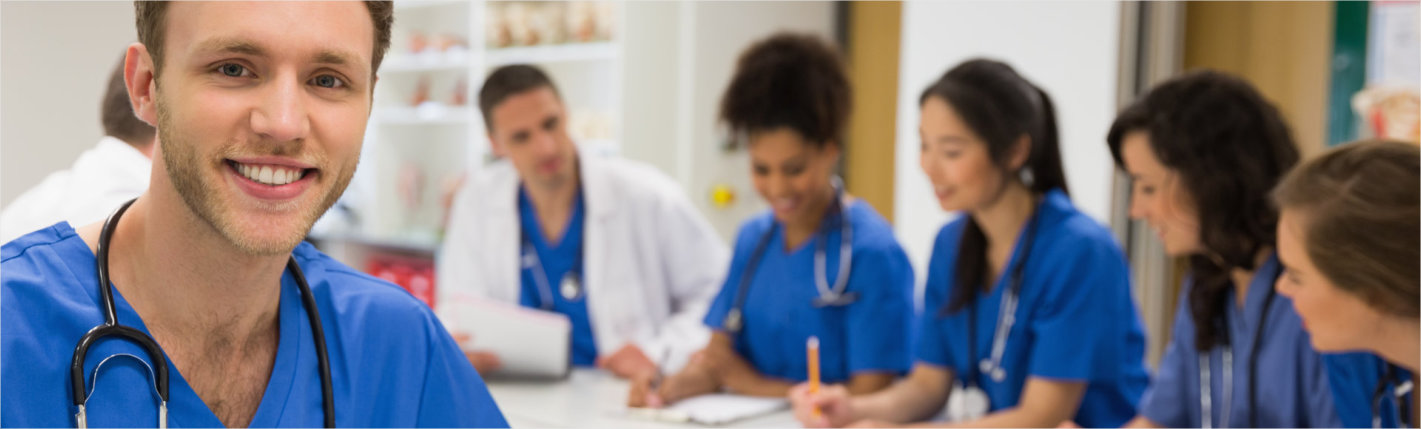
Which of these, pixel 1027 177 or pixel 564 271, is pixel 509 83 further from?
pixel 1027 177

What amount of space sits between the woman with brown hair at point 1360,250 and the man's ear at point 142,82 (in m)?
1.47

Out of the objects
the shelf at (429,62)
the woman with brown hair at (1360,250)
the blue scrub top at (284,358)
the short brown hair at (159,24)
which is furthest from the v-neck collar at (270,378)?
the shelf at (429,62)

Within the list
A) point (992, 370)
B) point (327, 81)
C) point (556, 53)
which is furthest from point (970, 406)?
point (556, 53)

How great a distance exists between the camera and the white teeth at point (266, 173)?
978 millimetres

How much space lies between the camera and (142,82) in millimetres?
1045

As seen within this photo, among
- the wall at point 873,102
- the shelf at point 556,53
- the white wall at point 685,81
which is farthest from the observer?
the wall at point 873,102

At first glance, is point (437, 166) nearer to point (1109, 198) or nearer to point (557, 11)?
point (557, 11)

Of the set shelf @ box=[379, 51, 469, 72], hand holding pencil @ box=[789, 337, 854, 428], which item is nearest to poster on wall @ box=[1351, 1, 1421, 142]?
hand holding pencil @ box=[789, 337, 854, 428]

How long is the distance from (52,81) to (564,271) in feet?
4.00

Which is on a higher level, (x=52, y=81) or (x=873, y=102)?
(x=52, y=81)

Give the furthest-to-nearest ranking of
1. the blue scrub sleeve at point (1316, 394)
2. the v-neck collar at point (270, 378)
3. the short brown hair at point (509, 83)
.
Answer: the short brown hair at point (509, 83) → the blue scrub sleeve at point (1316, 394) → the v-neck collar at point (270, 378)

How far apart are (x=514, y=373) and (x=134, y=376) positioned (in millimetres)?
1360

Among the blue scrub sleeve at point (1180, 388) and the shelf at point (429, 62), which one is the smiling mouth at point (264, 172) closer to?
the blue scrub sleeve at point (1180, 388)

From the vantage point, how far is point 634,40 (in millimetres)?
4047
